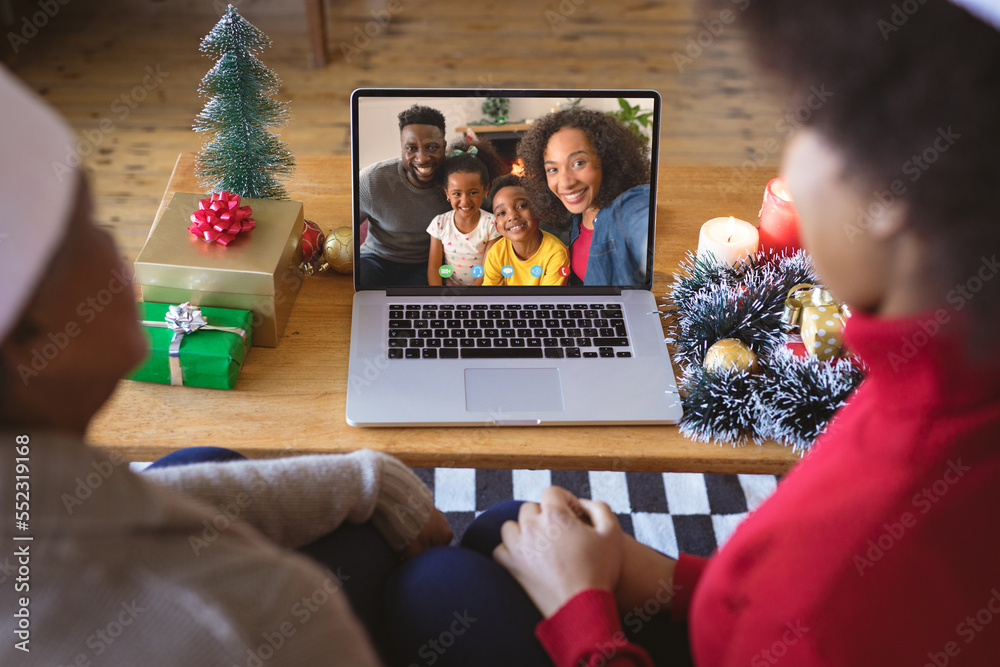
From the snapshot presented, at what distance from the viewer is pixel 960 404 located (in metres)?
0.58

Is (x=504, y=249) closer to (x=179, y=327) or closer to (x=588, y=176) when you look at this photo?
(x=588, y=176)

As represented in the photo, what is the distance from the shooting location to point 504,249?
1153 mm

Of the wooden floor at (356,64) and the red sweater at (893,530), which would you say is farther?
the wooden floor at (356,64)

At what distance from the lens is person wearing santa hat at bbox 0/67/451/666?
476 millimetres

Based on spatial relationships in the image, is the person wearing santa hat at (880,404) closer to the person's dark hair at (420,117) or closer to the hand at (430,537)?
the hand at (430,537)

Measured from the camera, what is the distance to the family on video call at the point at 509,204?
113 cm

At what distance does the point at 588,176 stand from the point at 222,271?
482mm

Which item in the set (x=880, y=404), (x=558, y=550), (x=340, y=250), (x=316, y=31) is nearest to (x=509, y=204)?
(x=340, y=250)

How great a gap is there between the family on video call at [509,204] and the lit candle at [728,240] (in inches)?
4.2

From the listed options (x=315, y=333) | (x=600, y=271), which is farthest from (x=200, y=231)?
(x=600, y=271)

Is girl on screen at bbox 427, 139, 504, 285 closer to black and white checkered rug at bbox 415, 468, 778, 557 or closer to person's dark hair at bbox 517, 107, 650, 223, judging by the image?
person's dark hair at bbox 517, 107, 650, 223

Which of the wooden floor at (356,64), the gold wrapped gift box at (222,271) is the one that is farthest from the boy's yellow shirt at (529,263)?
the wooden floor at (356,64)

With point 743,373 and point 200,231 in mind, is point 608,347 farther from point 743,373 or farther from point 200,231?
point 200,231

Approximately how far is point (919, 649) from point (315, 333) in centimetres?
78
